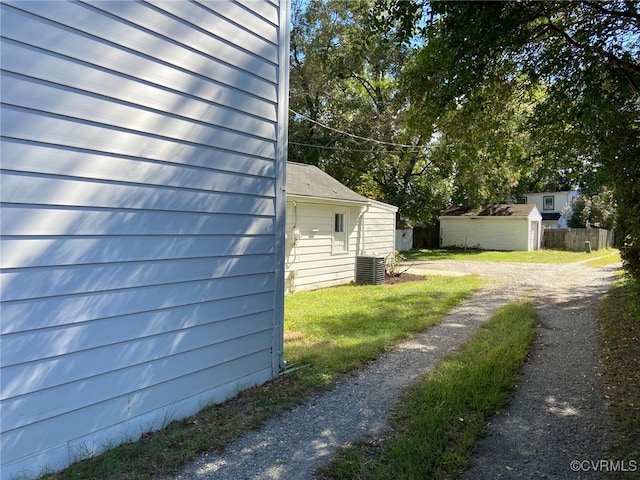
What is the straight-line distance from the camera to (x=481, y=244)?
86.8 ft

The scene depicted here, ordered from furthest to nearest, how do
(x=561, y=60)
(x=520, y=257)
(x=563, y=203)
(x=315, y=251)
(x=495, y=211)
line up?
1. (x=563, y=203)
2. (x=495, y=211)
3. (x=520, y=257)
4. (x=315, y=251)
5. (x=561, y=60)

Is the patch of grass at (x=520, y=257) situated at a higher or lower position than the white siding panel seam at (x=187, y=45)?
lower

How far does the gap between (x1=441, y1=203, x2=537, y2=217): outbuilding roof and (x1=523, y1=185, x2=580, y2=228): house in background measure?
759 cm

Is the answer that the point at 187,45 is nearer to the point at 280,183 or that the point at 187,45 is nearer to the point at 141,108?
the point at 141,108

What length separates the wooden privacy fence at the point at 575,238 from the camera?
967 inches

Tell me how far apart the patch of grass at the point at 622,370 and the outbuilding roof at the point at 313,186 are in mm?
6272

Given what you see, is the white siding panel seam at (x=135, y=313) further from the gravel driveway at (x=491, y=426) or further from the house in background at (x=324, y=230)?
the house in background at (x=324, y=230)

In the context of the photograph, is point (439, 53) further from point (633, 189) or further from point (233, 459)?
point (233, 459)

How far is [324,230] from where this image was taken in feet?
34.8

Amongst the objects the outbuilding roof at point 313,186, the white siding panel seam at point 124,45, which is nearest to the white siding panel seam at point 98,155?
the white siding panel seam at point 124,45

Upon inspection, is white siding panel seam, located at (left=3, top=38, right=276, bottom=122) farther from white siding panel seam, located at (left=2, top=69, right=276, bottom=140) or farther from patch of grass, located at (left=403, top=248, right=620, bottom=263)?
patch of grass, located at (left=403, top=248, right=620, bottom=263)

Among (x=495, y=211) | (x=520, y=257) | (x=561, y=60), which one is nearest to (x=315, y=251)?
(x=561, y=60)

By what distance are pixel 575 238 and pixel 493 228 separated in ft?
15.9

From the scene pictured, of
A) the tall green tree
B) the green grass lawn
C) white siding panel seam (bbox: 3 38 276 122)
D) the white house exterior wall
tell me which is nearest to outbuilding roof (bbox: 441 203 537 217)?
the green grass lawn
